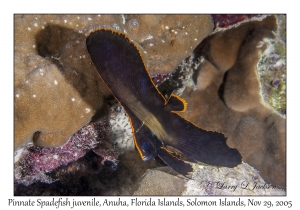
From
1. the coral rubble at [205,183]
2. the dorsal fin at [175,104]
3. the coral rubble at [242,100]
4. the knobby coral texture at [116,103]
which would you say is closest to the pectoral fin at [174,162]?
the coral rubble at [205,183]

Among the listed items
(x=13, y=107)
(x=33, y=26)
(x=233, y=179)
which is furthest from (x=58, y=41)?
(x=233, y=179)

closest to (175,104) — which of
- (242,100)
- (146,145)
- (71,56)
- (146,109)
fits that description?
(146,109)

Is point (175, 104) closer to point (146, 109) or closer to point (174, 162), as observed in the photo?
point (146, 109)

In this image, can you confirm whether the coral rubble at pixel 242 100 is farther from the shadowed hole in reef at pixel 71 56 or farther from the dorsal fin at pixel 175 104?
the shadowed hole in reef at pixel 71 56

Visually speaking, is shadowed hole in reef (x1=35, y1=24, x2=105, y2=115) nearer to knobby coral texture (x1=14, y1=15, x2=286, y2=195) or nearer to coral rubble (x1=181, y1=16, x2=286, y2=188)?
knobby coral texture (x1=14, y1=15, x2=286, y2=195)

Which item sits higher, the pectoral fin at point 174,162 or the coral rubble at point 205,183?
the pectoral fin at point 174,162

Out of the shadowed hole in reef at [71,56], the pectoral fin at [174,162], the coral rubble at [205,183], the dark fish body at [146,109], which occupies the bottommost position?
the coral rubble at [205,183]

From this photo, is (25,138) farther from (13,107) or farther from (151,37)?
(151,37)

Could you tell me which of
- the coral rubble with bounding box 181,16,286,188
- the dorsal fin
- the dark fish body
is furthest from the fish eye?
the coral rubble with bounding box 181,16,286,188
